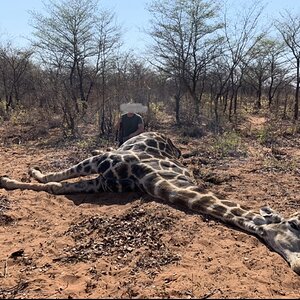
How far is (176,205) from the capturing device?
4.74m

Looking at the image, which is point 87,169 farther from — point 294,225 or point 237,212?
point 294,225

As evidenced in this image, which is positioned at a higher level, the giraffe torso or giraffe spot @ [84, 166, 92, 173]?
the giraffe torso

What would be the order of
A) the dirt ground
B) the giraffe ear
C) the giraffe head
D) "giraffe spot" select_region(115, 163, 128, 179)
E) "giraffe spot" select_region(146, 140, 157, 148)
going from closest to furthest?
the dirt ground
the giraffe head
the giraffe ear
"giraffe spot" select_region(115, 163, 128, 179)
"giraffe spot" select_region(146, 140, 157, 148)

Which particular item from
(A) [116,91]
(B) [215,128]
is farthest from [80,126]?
(B) [215,128]

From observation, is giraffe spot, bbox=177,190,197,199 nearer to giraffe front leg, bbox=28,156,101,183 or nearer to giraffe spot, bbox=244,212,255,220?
giraffe spot, bbox=244,212,255,220

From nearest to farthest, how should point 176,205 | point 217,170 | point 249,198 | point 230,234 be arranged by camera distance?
point 230,234 < point 176,205 < point 249,198 < point 217,170

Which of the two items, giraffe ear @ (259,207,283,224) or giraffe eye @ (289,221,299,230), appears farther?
giraffe ear @ (259,207,283,224)

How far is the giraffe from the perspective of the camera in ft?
12.5

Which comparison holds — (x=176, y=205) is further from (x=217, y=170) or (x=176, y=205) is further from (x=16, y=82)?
(x=16, y=82)

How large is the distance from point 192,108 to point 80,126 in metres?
4.24

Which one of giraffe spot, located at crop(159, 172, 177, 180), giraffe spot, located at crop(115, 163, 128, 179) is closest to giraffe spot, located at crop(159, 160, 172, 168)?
giraffe spot, located at crop(159, 172, 177, 180)

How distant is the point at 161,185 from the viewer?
5.01 m

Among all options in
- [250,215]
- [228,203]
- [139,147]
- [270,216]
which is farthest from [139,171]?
[270,216]

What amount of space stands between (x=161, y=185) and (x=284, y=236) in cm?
174
